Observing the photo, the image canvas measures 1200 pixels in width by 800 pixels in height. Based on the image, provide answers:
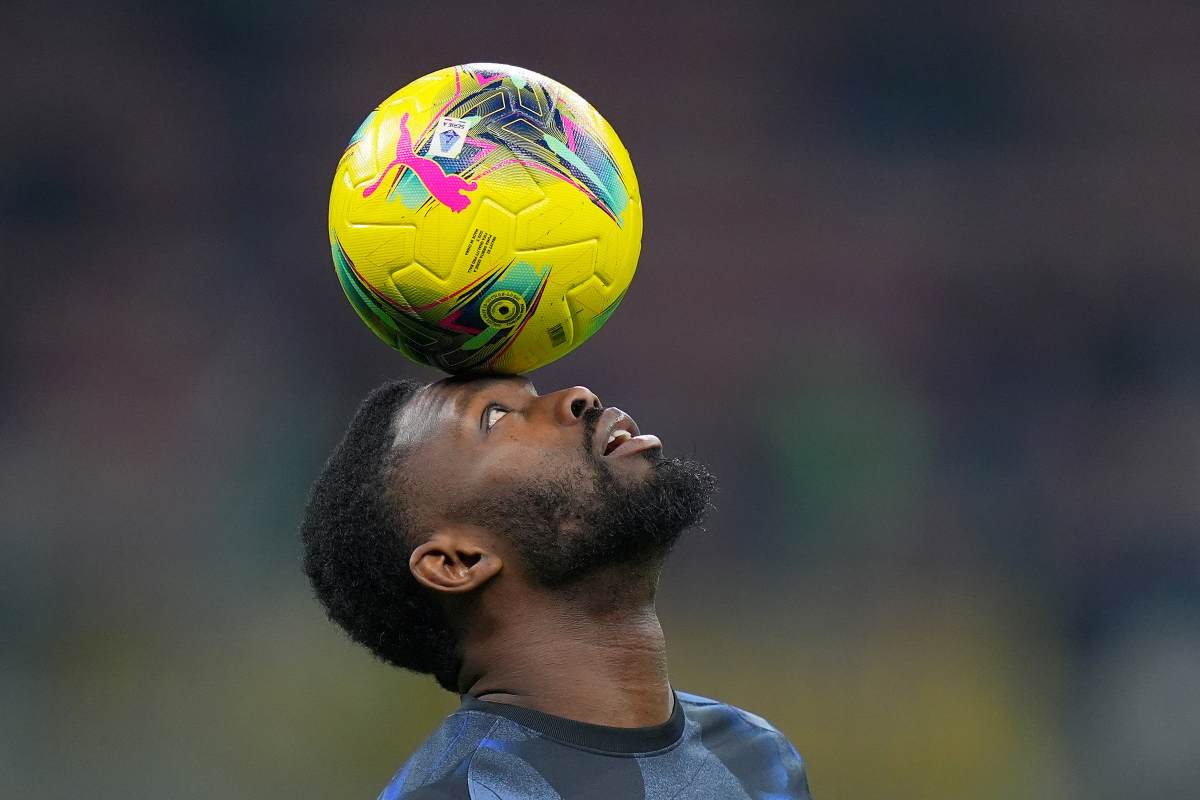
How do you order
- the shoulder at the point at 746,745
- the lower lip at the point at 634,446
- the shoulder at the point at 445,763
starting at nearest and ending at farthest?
1. the shoulder at the point at 445,763
2. the lower lip at the point at 634,446
3. the shoulder at the point at 746,745

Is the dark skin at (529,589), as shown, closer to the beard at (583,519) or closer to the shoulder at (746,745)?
the beard at (583,519)

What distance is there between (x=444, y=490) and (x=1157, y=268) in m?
6.90

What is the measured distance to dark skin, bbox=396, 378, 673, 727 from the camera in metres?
3.02

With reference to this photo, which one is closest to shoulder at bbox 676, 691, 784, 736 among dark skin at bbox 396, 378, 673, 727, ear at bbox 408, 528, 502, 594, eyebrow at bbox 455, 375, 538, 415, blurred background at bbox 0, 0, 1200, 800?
dark skin at bbox 396, 378, 673, 727

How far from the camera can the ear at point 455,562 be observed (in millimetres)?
3031

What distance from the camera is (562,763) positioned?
288 cm

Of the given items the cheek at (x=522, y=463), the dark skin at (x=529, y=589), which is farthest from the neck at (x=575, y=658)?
the cheek at (x=522, y=463)

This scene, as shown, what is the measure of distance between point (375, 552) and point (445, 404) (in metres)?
0.37

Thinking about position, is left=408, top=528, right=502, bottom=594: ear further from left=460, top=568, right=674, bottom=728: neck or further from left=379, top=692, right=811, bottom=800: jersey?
left=379, top=692, right=811, bottom=800: jersey

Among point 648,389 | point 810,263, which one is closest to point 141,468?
point 648,389

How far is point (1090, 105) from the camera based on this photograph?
9047mm

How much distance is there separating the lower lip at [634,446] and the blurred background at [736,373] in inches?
166

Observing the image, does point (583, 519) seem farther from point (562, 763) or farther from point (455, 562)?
point (562, 763)

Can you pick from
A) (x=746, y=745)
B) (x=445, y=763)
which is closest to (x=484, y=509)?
(x=445, y=763)
